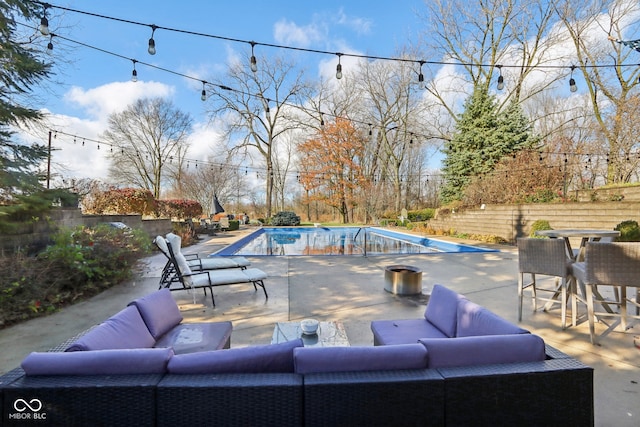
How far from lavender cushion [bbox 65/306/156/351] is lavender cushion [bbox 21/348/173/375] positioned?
0.19 metres

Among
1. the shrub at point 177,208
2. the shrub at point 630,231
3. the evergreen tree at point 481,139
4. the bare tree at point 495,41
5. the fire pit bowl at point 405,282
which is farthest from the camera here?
the bare tree at point 495,41

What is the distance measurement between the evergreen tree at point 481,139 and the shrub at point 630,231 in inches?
286

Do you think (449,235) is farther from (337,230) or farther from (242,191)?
(242,191)

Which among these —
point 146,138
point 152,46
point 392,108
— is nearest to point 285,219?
point 392,108

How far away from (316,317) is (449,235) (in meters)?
11.0

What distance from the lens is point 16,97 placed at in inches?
227

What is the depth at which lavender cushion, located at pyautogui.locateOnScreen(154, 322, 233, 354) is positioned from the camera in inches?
85.4

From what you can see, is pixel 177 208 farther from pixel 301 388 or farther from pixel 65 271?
pixel 301 388

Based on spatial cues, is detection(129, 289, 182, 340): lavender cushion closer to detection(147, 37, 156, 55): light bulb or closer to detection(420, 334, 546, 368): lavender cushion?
detection(420, 334, 546, 368): lavender cushion

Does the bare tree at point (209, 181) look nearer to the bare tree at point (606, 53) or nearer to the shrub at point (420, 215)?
the shrub at point (420, 215)

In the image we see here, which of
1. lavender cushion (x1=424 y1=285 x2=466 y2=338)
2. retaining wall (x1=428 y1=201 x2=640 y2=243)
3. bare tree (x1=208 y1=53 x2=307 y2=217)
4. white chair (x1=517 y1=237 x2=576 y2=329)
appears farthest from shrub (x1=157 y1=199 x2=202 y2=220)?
white chair (x1=517 y1=237 x2=576 y2=329)

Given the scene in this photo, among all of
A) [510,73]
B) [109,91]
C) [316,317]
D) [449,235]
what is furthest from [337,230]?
[316,317]

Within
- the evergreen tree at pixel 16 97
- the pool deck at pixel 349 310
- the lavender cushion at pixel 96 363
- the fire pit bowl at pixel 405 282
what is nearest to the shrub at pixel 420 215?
the pool deck at pixel 349 310

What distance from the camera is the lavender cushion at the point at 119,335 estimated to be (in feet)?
5.12
